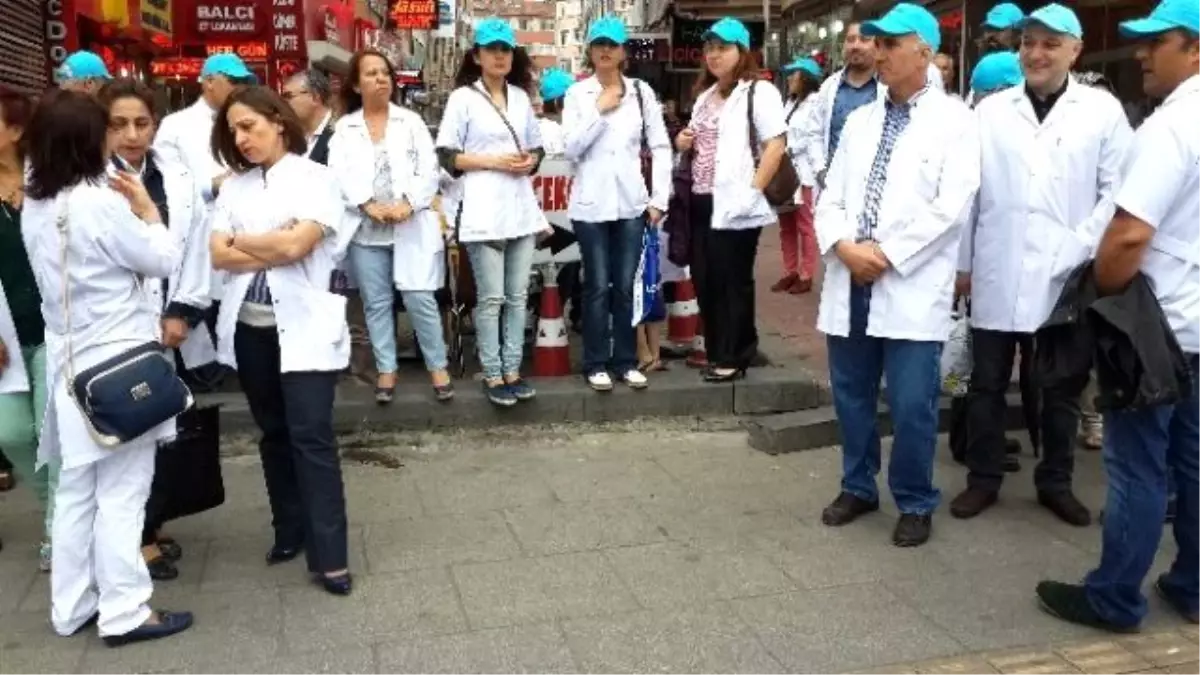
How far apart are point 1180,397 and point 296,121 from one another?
3168 mm

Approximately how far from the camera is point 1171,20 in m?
3.39

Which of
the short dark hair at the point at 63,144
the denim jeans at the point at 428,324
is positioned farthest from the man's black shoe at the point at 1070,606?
the short dark hair at the point at 63,144

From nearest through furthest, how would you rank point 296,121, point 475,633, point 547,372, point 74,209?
1. point 74,209
2. point 475,633
3. point 296,121
4. point 547,372

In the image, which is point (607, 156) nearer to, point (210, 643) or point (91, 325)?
point (91, 325)

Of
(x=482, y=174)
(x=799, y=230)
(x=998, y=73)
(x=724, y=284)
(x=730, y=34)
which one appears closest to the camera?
(x=998, y=73)

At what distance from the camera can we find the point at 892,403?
4.44 m

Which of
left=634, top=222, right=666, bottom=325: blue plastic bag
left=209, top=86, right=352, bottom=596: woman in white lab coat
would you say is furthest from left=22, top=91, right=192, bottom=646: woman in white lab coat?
left=634, top=222, right=666, bottom=325: blue plastic bag

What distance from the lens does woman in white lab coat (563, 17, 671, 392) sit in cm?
587

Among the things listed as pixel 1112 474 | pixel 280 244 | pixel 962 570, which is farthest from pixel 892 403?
pixel 280 244

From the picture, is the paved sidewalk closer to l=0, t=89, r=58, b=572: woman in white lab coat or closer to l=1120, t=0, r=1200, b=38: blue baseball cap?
l=0, t=89, r=58, b=572: woman in white lab coat

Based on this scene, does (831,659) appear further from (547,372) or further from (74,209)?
(547,372)

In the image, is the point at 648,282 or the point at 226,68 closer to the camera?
the point at 226,68

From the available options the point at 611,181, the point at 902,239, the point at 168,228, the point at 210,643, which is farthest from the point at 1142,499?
the point at 168,228

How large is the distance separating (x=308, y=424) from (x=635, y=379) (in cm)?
258
